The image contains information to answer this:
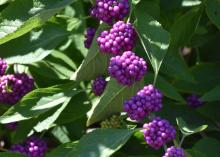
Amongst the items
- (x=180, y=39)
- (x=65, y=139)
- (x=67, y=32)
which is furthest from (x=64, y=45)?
(x=180, y=39)

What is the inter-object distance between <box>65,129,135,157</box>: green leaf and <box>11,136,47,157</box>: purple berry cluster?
0.50 meters

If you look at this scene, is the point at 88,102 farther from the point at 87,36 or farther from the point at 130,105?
the point at 130,105

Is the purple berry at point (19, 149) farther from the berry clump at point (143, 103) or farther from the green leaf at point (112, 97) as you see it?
the berry clump at point (143, 103)

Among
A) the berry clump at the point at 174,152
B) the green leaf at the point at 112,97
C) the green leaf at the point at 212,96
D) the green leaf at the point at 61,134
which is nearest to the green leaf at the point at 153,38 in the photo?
the green leaf at the point at 112,97

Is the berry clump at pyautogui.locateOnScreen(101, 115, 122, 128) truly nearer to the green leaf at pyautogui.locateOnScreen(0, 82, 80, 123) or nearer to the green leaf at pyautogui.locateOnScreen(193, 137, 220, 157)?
the green leaf at pyautogui.locateOnScreen(0, 82, 80, 123)

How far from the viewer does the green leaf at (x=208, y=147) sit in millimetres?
2479

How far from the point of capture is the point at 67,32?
2770 millimetres

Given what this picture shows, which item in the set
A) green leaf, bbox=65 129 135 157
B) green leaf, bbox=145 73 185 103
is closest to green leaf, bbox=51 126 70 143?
green leaf, bbox=145 73 185 103

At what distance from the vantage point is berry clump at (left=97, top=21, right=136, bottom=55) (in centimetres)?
224

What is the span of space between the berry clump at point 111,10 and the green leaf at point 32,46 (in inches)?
15.8

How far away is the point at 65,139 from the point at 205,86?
73 cm

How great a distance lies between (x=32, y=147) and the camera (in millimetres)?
2611

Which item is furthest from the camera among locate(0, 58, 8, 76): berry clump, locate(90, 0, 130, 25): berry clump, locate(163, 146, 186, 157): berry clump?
locate(0, 58, 8, 76): berry clump

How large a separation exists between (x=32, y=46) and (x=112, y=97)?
0.53 meters
